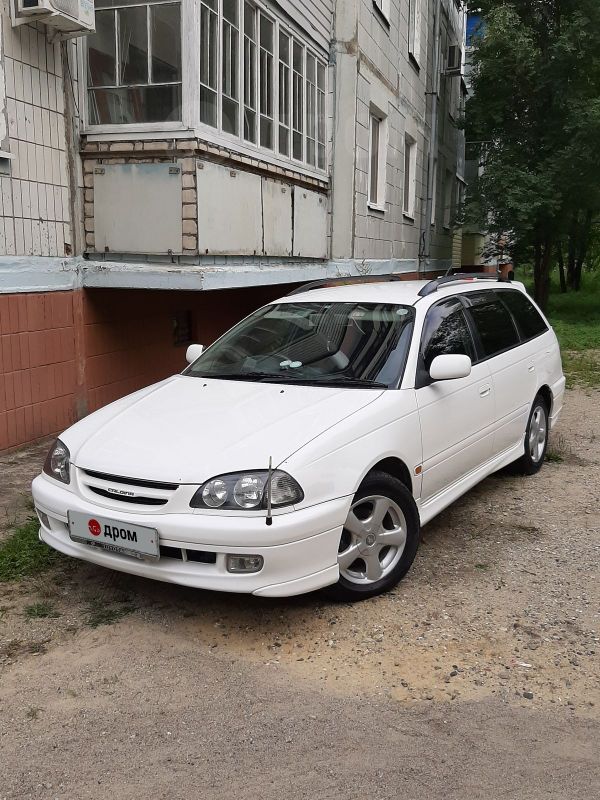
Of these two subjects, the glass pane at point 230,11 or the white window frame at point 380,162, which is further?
the white window frame at point 380,162

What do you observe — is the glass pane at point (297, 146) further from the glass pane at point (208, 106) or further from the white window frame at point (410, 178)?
the white window frame at point (410, 178)

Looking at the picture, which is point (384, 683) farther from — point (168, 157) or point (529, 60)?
point (529, 60)

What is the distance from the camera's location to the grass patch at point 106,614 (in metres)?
3.62

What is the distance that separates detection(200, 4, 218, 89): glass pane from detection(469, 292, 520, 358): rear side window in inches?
133

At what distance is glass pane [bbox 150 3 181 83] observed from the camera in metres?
6.75

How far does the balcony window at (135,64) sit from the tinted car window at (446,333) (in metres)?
3.37

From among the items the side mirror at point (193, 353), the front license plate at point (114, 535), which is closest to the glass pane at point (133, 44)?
the side mirror at point (193, 353)

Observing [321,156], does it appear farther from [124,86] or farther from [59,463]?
[59,463]

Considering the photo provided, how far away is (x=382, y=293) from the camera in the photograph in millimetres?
4988

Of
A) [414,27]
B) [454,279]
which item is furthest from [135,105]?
[414,27]

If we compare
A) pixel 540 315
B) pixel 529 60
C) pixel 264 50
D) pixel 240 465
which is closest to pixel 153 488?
pixel 240 465

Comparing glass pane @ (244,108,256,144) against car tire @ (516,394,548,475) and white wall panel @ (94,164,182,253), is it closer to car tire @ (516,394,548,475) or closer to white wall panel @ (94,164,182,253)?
white wall panel @ (94,164,182,253)

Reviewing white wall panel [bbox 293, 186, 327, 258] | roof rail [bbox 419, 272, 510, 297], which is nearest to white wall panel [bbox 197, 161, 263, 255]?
white wall panel [bbox 293, 186, 327, 258]

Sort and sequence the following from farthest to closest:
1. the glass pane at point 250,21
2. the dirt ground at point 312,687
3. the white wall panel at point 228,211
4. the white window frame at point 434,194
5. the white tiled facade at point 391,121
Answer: the white window frame at point 434,194 < the white tiled facade at point 391,121 < the glass pane at point 250,21 < the white wall panel at point 228,211 < the dirt ground at point 312,687
